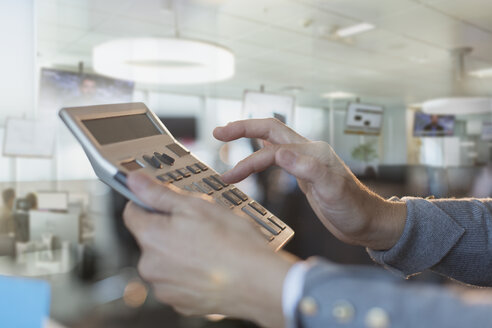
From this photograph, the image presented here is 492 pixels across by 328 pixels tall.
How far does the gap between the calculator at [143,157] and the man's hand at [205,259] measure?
0.02m

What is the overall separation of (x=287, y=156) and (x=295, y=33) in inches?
107

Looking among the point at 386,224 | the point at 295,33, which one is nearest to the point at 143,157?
the point at 386,224

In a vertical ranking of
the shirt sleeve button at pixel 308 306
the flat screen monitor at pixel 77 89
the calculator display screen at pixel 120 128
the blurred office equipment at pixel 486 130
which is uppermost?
the flat screen monitor at pixel 77 89

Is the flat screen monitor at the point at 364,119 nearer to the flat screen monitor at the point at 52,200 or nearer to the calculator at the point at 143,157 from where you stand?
the flat screen monitor at the point at 52,200

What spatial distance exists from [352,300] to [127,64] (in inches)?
86.5

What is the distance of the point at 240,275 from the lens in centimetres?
30

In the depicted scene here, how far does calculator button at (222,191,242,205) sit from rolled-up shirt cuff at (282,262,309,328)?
0.19 meters

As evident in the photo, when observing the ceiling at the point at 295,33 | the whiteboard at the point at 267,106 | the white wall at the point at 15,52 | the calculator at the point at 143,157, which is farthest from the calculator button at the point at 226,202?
the whiteboard at the point at 267,106

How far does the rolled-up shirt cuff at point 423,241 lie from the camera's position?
1.96ft

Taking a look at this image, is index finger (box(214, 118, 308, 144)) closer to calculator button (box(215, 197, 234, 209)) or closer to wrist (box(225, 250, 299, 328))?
calculator button (box(215, 197, 234, 209))

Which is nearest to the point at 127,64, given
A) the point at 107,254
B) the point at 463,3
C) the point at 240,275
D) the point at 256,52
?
the point at 107,254

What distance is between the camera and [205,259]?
0.31m

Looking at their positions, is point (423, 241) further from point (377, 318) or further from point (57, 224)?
point (57, 224)

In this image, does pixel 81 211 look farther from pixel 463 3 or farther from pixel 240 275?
pixel 463 3
